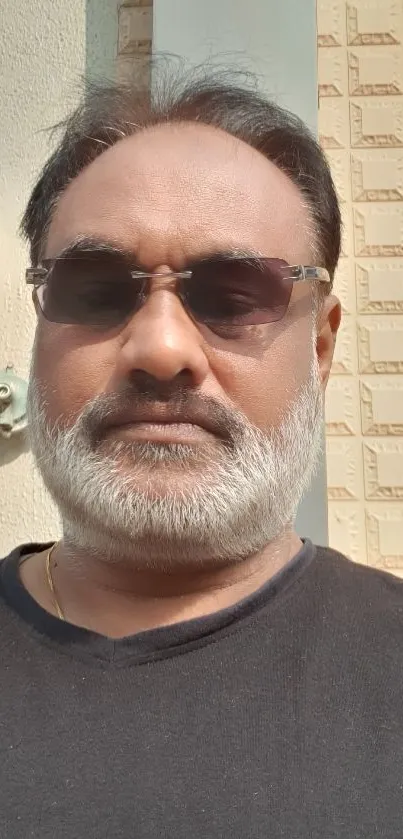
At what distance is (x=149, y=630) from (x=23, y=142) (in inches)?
45.5

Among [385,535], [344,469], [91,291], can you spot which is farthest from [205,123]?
[385,535]

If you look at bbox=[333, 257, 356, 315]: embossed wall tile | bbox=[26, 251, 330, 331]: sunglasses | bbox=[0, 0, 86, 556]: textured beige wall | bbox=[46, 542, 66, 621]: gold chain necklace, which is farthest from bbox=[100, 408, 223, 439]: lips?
bbox=[333, 257, 356, 315]: embossed wall tile

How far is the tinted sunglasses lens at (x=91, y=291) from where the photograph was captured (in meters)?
0.66

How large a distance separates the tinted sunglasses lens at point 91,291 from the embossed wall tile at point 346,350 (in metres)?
0.79

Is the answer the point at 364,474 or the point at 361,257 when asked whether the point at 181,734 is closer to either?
the point at 364,474

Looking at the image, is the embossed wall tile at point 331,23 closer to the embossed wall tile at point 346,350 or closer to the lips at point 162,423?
the embossed wall tile at point 346,350

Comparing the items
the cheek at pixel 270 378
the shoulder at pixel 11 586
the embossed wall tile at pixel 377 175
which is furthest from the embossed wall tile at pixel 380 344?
the shoulder at pixel 11 586

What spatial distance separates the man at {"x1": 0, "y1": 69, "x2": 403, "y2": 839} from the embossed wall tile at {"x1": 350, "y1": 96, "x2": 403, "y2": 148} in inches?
30.2

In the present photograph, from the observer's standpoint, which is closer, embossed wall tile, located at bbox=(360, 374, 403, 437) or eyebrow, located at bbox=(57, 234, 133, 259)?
eyebrow, located at bbox=(57, 234, 133, 259)

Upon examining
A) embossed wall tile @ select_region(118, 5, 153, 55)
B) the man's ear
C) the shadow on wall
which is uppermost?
embossed wall tile @ select_region(118, 5, 153, 55)

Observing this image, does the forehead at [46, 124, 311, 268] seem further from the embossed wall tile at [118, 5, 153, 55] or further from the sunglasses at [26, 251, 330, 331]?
the embossed wall tile at [118, 5, 153, 55]

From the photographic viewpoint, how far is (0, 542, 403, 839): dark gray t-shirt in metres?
0.50

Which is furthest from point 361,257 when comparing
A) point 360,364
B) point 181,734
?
point 181,734

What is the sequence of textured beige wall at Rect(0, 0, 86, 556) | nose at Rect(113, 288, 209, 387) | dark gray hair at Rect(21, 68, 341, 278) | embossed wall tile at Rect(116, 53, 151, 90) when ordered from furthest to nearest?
embossed wall tile at Rect(116, 53, 151, 90) < textured beige wall at Rect(0, 0, 86, 556) < dark gray hair at Rect(21, 68, 341, 278) < nose at Rect(113, 288, 209, 387)
